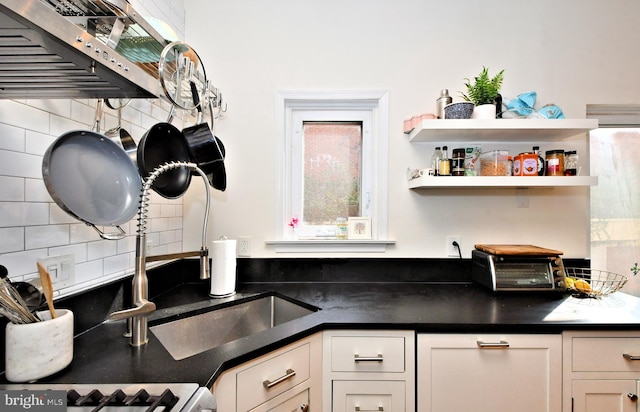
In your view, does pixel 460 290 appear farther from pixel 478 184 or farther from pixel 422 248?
pixel 478 184

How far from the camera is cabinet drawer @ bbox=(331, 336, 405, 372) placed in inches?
44.9

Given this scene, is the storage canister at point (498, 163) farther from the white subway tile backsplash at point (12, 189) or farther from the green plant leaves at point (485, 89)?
the white subway tile backsplash at point (12, 189)

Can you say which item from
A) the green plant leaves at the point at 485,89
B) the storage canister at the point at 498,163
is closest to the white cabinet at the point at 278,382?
the storage canister at the point at 498,163

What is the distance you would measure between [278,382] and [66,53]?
1037 millimetres

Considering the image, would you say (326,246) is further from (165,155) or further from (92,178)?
(92,178)

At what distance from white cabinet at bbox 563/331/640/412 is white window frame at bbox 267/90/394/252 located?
92 centimetres

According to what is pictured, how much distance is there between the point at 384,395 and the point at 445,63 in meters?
1.77

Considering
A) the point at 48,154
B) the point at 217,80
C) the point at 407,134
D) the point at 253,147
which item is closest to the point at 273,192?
the point at 253,147

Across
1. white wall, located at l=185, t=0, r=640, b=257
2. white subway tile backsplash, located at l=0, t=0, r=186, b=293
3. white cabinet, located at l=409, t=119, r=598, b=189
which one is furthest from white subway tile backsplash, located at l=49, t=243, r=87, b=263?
white cabinet, located at l=409, t=119, r=598, b=189

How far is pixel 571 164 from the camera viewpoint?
150 cm

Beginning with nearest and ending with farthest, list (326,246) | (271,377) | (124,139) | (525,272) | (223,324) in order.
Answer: (271,377)
(124,139)
(223,324)
(525,272)
(326,246)

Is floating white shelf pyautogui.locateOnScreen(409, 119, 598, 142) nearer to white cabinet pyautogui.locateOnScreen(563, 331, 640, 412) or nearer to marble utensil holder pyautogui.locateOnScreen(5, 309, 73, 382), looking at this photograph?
white cabinet pyautogui.locateOnScreen(563, 331, 640, 412)

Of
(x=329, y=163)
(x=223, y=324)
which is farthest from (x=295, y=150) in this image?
(x=223, y=324)

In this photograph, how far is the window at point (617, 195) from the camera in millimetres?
1772
